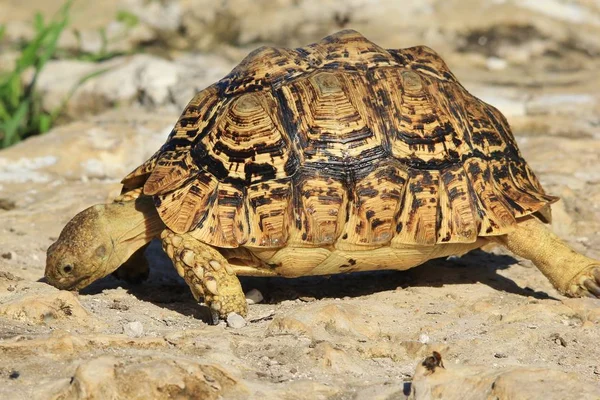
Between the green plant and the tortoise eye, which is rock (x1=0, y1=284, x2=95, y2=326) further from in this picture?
the green plant

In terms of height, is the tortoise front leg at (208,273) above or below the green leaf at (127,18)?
below

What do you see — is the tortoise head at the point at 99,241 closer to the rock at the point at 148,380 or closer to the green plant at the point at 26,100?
the rock at the point at 148,380

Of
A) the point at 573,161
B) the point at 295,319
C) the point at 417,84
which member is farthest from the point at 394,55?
the point at 573,161

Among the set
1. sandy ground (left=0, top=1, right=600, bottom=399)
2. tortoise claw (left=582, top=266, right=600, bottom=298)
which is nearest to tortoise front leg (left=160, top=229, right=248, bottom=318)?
sandy ground (left=0, top=1, right=600, bottom=399)

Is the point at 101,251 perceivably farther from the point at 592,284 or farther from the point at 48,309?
the point at 592,284

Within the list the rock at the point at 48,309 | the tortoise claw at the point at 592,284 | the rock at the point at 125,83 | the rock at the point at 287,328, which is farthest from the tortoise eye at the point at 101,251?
the rock at the point at 125,83

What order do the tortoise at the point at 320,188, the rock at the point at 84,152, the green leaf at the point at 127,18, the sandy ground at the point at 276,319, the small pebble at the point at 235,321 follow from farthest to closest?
the green leaf at the point at 127,18 < the rock at the point at 84,152 < the tortoise at the point at 320,188 < the small pebble at the point at 235,321 < the sandy ground at the point at 276,319
